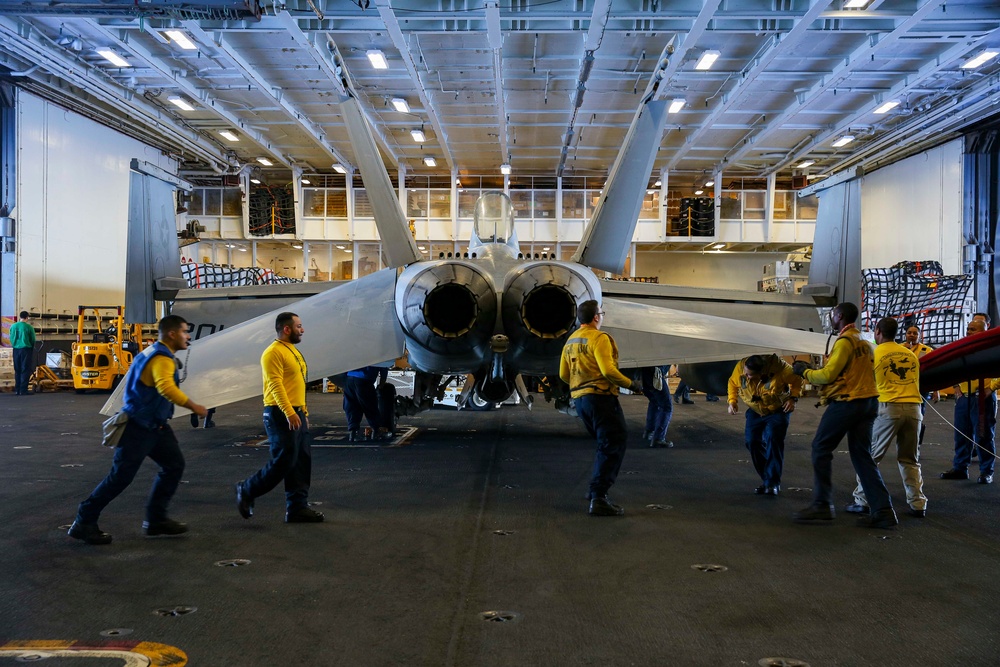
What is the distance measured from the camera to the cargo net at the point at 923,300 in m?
18.2

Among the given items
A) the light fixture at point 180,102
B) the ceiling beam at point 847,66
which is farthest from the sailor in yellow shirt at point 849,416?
the light fixture at point 180,102

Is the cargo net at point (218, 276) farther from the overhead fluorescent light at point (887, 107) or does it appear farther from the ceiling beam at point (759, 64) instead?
the overhead fluorescent light at point (887, 107)

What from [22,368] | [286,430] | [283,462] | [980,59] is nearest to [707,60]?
[980,59]

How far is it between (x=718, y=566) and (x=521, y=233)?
886 inches

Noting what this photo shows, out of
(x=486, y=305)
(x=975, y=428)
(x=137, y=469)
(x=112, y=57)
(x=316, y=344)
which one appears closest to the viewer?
(x=137, y=469)

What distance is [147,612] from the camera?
128 inches

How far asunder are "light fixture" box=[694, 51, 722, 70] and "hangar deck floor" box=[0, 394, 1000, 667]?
1108cm

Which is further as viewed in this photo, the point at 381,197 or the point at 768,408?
the point at 381,197

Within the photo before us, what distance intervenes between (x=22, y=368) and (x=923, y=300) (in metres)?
23.0

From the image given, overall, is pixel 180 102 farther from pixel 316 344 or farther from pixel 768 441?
pixel 768 441

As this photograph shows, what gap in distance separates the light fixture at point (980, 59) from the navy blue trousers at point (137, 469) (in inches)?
714

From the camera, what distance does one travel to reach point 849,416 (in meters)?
5.04

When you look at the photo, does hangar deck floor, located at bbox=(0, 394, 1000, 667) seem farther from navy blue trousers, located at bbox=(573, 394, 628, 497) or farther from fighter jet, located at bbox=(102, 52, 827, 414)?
fighter jet, located at bbox=(102, 52, 827, 414)

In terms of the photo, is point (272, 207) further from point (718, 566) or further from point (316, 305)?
point (718, 566)
